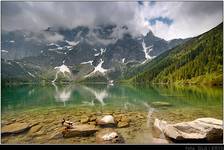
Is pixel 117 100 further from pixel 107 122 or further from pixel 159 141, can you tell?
pixel 159 141

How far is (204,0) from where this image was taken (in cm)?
805

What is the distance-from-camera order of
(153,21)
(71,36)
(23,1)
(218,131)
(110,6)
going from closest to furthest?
(218,131) → (23,1) → (110,6) → (153,21) → (71,36)

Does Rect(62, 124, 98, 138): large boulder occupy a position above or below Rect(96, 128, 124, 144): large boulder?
above

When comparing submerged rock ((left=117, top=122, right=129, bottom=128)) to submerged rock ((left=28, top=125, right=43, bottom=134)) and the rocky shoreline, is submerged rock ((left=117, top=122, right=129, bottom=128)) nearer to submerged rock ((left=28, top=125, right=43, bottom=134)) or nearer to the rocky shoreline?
the rocky shoreline

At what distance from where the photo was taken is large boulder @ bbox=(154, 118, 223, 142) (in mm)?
6398

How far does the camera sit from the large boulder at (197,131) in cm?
640

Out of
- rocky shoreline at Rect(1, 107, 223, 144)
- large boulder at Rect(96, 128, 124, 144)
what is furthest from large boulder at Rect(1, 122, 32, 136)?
large boulder at Rect(96, 128, 124, 144)

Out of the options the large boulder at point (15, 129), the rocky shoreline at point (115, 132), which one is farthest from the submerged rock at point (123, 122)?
the large boulder at point (15, 129)

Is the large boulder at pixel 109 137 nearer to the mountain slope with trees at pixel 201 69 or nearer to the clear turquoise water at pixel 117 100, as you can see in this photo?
the clear turquoise water at pixel 117 100
